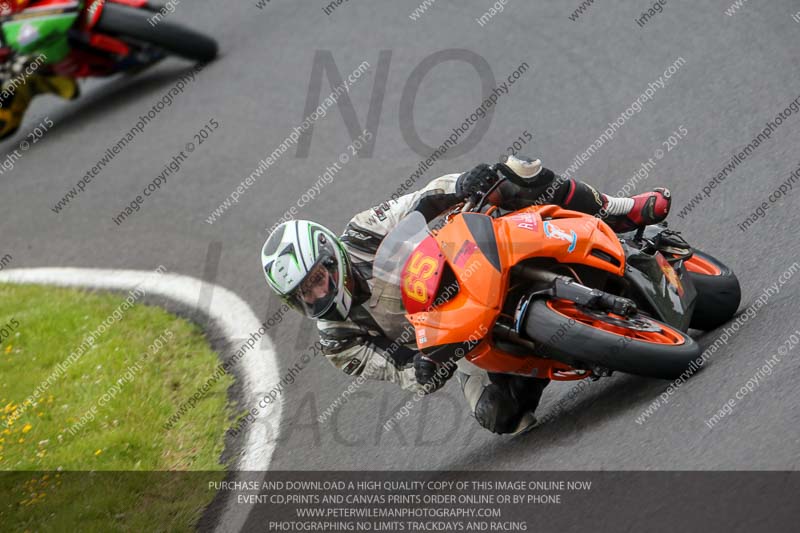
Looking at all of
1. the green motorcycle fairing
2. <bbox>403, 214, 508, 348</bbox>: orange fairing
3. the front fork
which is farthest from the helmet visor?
the green motorcycle fairing

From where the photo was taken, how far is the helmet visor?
196 inches

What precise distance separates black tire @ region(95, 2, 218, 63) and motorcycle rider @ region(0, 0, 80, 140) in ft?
2.98

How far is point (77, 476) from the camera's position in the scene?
6352 mm

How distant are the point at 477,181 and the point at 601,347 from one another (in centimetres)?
116

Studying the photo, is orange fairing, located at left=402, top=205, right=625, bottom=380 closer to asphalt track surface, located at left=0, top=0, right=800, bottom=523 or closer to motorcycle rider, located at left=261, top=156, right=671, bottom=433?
motorcycle rider, located at left=261, top=156, right=671, bottom=433

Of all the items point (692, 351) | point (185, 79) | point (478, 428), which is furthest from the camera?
point (185, 79)

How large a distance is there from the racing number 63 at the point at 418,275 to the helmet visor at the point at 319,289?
384 mm

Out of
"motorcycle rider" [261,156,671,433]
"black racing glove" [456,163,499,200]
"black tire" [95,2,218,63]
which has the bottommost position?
"black tire" [95,2,218,63]

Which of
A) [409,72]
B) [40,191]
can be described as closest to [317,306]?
[409,72]

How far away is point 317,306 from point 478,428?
1523 millimetres

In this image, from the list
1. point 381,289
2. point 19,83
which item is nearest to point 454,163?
point 381,289

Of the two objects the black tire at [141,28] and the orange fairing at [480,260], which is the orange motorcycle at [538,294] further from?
→ the black tire at [141,28]

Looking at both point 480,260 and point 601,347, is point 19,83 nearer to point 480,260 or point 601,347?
point 480,260

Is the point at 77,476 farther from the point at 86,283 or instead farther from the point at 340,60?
the point at 340,60
